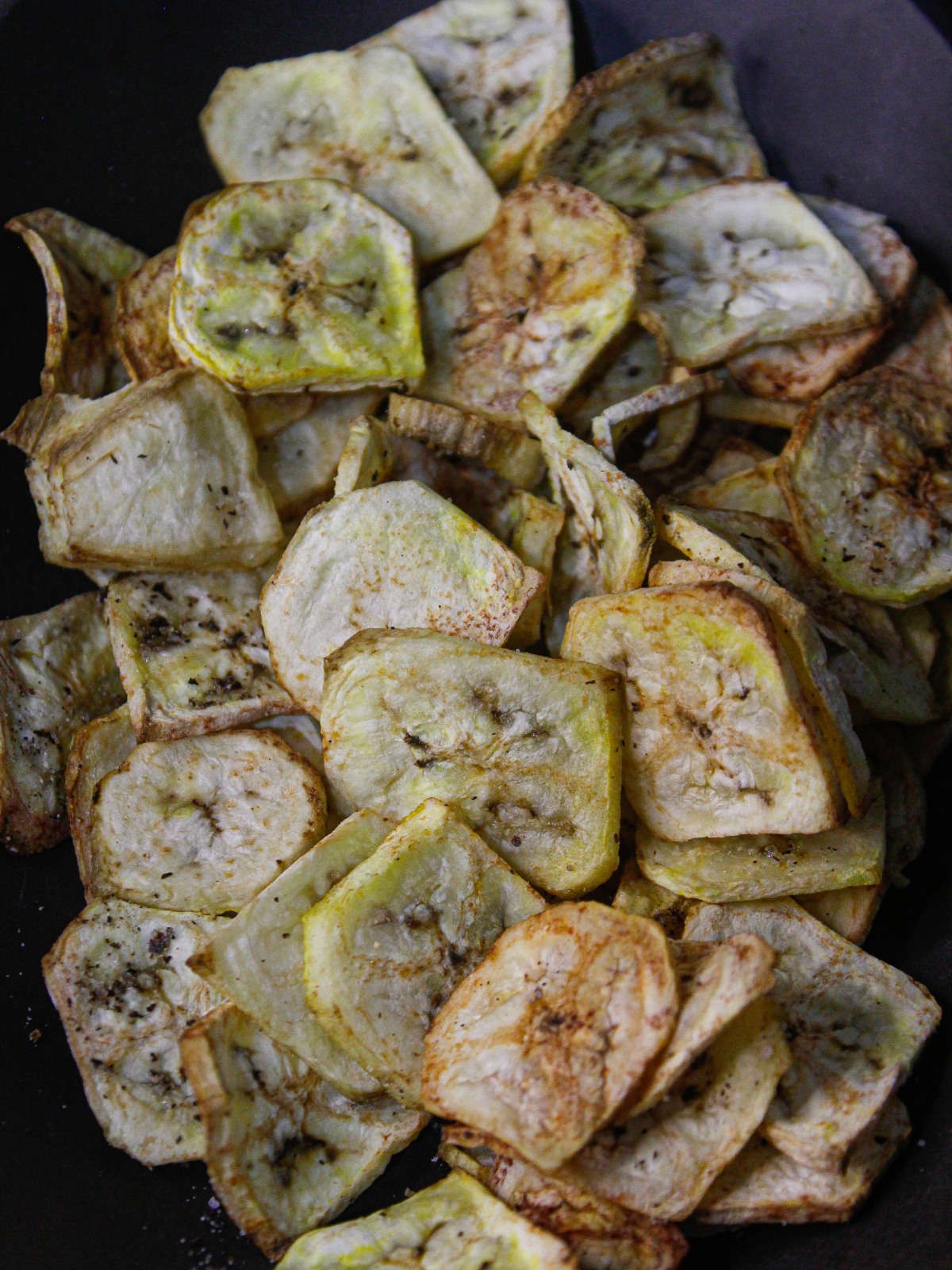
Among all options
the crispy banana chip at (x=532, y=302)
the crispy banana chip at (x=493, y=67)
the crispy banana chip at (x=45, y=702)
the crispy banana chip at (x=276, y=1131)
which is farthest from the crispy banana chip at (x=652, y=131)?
the crispy banana chip at (x=276, y=1131)

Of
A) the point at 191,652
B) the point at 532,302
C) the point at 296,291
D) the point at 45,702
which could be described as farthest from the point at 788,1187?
the point at 296,291

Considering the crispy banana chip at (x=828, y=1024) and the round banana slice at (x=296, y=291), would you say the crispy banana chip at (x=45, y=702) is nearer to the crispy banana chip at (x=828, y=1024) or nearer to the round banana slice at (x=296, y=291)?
the round banana slice at (x=296, y=291)

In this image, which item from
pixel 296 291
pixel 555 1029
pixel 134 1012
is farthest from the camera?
pixel 296 291

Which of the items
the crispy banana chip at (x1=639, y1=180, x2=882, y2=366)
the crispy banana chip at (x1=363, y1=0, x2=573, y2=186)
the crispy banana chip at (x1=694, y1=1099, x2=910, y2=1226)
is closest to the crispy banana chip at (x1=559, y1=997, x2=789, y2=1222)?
the crispy banana chip at (x1=694, y1=1099, x2=910, y2=1226)

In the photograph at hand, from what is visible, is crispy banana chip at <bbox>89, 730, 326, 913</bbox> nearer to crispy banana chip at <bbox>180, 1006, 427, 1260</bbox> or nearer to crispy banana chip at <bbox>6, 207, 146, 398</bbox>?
crispy banana chip at <bbox>180, 1006, 427, 1260</bbox>

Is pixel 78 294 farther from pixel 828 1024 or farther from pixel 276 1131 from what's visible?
pixel 828 1024

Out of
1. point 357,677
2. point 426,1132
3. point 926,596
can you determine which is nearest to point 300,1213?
point 426,1132
